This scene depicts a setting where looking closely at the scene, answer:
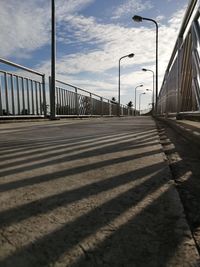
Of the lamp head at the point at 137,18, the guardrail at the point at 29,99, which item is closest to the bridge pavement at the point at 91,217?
the guardrail at the point at 29,99

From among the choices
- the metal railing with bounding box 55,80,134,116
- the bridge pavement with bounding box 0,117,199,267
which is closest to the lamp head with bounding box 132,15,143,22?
the metal railing with bounding box 55,80,134,116

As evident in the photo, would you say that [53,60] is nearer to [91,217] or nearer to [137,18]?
[91,217]

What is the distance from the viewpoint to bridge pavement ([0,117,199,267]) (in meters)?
1.11

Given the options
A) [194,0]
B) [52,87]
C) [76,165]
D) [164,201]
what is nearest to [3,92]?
[52,87]

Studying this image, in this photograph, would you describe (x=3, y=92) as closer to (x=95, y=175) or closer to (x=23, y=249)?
(x=95, y=175)

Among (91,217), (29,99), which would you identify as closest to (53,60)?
(29,99)

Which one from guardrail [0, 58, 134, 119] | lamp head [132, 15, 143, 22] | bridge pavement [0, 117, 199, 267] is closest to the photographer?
bridge pavement [0, 117, 199, 267]

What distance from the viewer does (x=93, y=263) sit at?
1063 mm

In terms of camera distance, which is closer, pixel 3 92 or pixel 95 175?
pixel 95 175

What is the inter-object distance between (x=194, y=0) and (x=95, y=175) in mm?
4548

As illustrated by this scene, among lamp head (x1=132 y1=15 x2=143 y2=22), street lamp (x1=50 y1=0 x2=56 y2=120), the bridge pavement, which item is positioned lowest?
the bridge pavement

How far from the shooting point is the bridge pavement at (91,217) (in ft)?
3.65

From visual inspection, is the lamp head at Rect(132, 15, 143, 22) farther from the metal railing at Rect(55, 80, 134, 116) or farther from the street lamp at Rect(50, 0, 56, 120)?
the street lamp at Rect(50, 0, 56, 120)

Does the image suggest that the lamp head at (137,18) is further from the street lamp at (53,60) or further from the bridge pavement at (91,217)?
the bridge pavement at (91,217)
